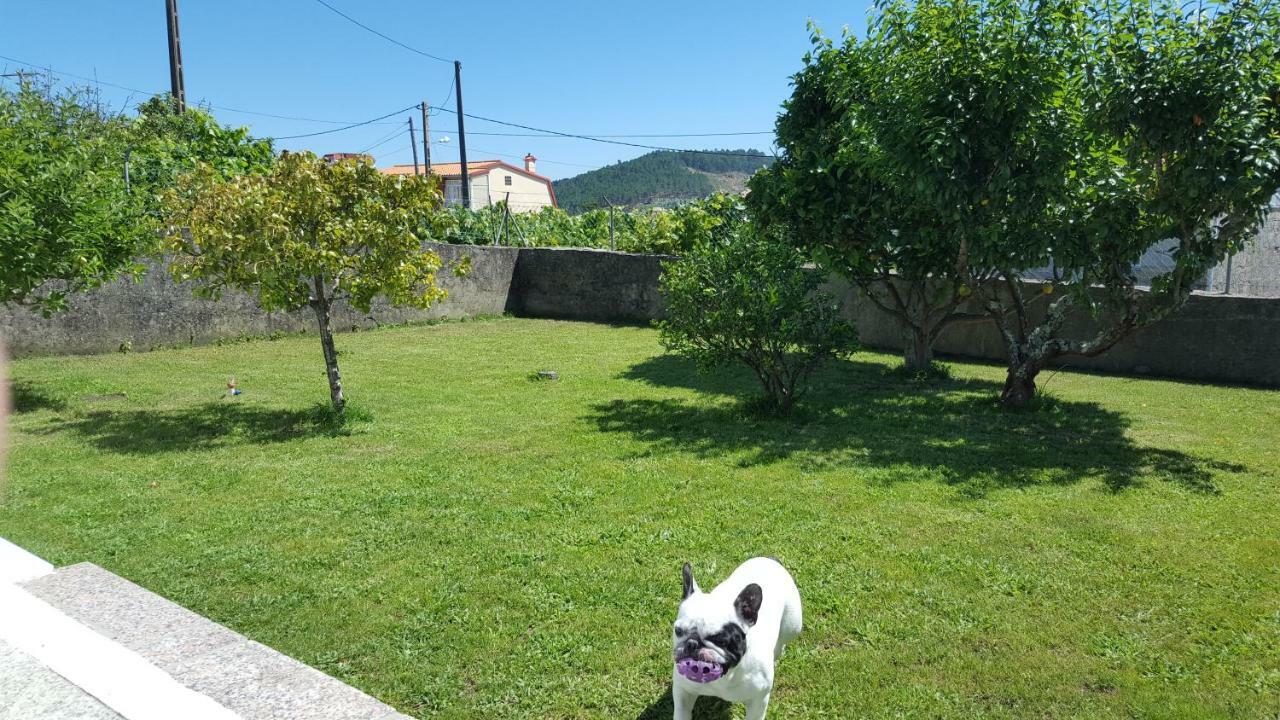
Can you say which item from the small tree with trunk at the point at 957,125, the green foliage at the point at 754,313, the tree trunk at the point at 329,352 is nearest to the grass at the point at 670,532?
the tree trunk at the point at 329,352

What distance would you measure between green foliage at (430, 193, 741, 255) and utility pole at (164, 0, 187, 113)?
27.6 feet

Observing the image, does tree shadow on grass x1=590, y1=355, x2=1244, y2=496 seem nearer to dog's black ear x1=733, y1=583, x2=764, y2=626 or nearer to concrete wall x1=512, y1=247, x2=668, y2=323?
dog's black ear x1=733, y1=583, x2=764, y2=626

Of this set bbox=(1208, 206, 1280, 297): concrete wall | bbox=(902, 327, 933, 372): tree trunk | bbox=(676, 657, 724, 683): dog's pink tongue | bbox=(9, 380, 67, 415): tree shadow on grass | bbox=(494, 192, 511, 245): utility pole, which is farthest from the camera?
bbox=(494, 192, 511, 245): utility pole

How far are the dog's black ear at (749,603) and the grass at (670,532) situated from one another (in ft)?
3.12

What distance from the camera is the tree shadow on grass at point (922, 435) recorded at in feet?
26.4

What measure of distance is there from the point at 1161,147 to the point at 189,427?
37.6ft

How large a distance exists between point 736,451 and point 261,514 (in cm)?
467

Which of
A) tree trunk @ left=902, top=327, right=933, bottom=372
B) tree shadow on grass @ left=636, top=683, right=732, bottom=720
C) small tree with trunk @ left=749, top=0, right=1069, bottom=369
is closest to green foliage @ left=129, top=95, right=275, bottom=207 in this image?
small tree with trunk @ left=749, top=0, right=1069, bottom=369

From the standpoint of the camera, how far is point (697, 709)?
4.14 m

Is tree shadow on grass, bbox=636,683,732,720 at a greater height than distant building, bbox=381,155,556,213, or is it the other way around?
distant building, bbox=381,155,556,213

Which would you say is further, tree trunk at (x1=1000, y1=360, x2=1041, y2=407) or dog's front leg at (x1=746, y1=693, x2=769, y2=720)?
tree trunk at (x1=1000, y1=360, x2=1041, y2=407)

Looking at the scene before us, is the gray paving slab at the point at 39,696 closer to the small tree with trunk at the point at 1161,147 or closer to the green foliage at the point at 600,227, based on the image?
the small tree with trunk at the point at 1161,147

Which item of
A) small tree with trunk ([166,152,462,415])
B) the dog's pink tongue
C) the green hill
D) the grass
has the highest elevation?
the green hill

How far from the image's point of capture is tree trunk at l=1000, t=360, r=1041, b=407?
35.2 ft
